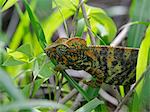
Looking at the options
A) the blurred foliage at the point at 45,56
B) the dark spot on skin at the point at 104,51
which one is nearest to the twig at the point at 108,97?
the blurred foliage at the point at 45,56

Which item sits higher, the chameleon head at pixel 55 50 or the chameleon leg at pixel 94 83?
the chameleon head at pixel 55 50

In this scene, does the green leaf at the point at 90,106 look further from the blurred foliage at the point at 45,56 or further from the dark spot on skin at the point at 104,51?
the dark spot on skin at the point at 104,51

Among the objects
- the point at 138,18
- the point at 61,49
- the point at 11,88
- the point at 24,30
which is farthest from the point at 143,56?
the point at 24,30

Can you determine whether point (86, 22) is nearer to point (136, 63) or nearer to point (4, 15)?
point (136, 63)

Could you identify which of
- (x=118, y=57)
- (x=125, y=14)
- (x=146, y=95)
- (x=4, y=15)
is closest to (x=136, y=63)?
(x=118, y=57)

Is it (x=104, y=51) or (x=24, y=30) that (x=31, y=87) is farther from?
(x=24, y=30)
